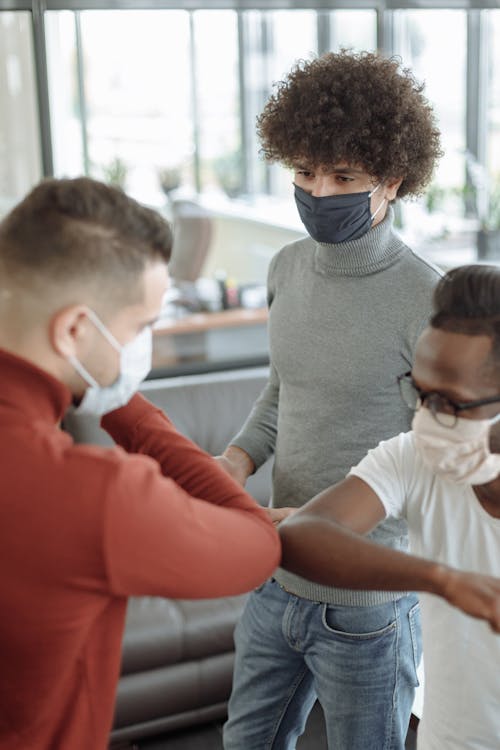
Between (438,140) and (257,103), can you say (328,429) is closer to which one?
(438,140)

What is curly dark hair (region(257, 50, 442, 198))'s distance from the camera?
1686mm

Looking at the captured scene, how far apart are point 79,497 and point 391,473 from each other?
0.54 meters

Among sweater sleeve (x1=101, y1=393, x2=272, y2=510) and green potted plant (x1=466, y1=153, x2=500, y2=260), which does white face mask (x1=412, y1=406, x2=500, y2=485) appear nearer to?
sweater sleeve (x1=101, y1=393, x2=272, y2=510)

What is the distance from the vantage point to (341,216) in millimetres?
1692

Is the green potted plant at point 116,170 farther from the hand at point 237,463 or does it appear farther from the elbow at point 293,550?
the elbow at point 293,550

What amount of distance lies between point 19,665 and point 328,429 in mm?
794

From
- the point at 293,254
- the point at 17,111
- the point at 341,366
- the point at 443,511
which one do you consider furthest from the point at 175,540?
the point at 17,111

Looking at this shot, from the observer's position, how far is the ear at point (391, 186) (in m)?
1.74

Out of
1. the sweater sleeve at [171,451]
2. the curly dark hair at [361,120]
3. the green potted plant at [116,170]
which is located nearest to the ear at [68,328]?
the sweater sleeve at [171,451]

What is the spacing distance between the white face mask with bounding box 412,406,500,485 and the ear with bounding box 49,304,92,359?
0.47 meters

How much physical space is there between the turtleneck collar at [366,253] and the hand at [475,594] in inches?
30.3

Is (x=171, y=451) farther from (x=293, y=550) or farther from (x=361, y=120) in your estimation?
(x=361, y=120)

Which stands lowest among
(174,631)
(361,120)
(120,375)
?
(174,631)

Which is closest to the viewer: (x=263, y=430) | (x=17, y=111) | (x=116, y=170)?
(x=263, y=430)
